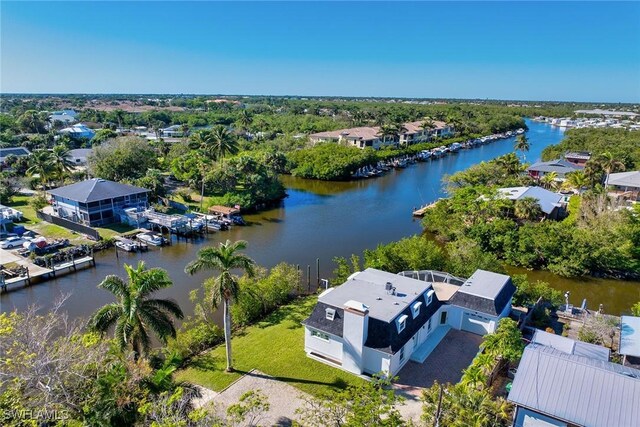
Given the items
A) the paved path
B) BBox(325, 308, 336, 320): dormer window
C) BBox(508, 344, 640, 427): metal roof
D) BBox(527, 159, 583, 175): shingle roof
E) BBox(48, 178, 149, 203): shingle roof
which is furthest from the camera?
BBox(527, 159, 583, 175): shingle roof

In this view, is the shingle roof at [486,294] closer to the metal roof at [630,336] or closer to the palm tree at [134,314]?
the metal roof at [630,336]

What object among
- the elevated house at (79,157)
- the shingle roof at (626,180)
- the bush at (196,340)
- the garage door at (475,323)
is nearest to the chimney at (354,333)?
the bush at (196,340)

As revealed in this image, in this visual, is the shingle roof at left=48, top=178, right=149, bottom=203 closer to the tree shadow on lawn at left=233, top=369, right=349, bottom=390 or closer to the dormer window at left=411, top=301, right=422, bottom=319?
the tree shadow on lawn at left=233, top=369, right=349, bottom=390

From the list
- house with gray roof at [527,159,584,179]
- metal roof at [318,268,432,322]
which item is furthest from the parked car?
house with gray roof at [527,159,584,179]

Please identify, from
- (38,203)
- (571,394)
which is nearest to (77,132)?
(38,203)

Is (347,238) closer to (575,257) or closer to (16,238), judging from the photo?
(575,257)

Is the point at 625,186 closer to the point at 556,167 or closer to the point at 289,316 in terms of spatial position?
the point at 556,167

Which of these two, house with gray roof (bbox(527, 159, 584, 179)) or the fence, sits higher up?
house with gray roof (bbox(527, 159, 584, 179))
